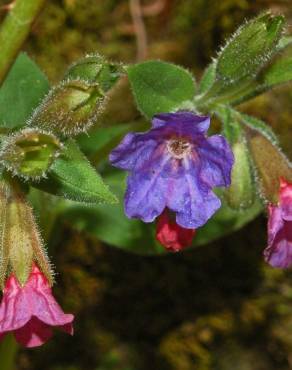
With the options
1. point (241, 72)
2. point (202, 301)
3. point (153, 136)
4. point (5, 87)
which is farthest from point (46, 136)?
point (202, 301)

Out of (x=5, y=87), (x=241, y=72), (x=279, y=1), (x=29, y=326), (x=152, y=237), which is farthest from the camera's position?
(x=279, y=1)

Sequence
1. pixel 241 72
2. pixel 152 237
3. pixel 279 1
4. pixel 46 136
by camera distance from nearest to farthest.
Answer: pixel 46 136
pixel 241 72
pixel 152 237
pixel 279 1

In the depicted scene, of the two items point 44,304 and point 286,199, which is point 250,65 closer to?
point 286,199

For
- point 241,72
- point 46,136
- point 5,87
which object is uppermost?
point 241,72

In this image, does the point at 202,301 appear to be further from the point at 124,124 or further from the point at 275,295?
the point at 124,124

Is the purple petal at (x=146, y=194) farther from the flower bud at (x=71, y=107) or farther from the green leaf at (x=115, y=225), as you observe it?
the green leaf at (x=115, y=225)

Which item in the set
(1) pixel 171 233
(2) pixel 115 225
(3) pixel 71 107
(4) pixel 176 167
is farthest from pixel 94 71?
(2) pixel 115 225

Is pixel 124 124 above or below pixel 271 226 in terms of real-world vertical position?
above
